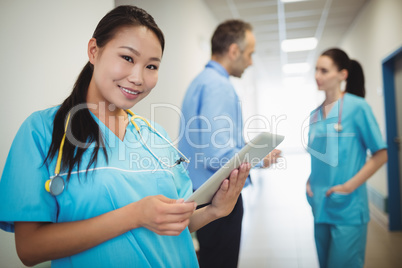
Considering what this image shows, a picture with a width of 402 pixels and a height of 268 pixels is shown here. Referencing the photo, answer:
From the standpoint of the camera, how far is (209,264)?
136 cm

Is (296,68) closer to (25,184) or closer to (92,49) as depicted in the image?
(92,49)

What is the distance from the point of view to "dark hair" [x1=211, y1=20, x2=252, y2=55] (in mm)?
1483

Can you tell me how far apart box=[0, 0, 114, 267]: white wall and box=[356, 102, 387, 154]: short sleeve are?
42.1 inches

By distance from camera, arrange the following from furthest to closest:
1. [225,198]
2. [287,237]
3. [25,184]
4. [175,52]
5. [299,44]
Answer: [299,44] → [287,237] → [175,52] → [225,198] → [25,184]

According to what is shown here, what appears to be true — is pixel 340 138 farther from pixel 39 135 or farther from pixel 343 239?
pixel 39 135

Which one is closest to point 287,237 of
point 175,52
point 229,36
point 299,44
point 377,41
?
point 175,52

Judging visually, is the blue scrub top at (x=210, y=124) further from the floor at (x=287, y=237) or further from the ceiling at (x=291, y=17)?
the ceiling at (x=291, y=17)

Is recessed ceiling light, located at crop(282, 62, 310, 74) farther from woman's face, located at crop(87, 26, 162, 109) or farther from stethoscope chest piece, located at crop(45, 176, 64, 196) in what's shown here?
stethoscope chest piece, located at crop(45, 176, 64, 196)

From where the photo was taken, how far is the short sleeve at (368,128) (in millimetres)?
1285

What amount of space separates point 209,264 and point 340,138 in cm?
79

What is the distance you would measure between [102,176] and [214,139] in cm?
70

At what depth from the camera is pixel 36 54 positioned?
2.42 feet

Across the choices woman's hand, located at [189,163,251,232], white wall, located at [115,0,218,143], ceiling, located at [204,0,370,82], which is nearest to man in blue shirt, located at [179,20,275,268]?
white wall, located at [115,0,218,143]

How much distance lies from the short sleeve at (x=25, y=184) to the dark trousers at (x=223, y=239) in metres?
0.87
